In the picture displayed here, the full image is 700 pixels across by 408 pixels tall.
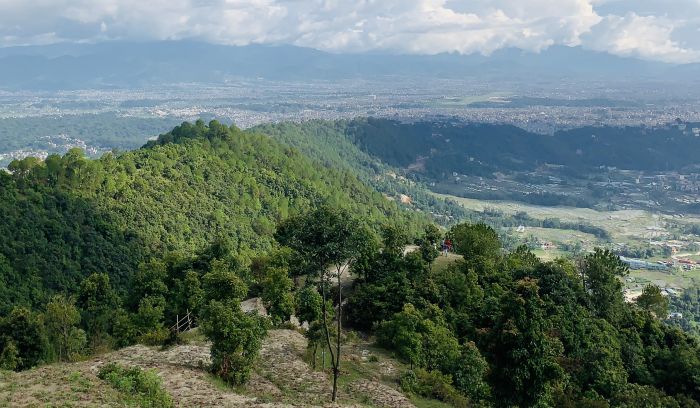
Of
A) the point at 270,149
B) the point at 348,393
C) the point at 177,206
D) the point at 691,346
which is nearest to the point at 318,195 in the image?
the point at 270,149

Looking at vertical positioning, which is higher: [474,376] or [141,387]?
[141,387]

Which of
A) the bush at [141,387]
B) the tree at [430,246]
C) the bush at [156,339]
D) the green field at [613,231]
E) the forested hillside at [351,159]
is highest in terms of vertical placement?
the bush at [141,387]

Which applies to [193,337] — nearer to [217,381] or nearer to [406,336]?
[217,381]

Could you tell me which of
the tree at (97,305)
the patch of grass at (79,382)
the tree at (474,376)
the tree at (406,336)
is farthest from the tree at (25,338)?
the tree at (474,376)

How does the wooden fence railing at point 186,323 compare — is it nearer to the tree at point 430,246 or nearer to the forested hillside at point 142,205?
the forested hillside at point 142,205

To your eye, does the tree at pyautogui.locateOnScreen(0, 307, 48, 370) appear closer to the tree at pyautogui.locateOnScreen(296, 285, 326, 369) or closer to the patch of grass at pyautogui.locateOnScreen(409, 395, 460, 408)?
the tree at pyautogui.locateOnScreen(296, 285, 326, 369)

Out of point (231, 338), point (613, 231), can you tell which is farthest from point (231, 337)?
point (613, 231)
